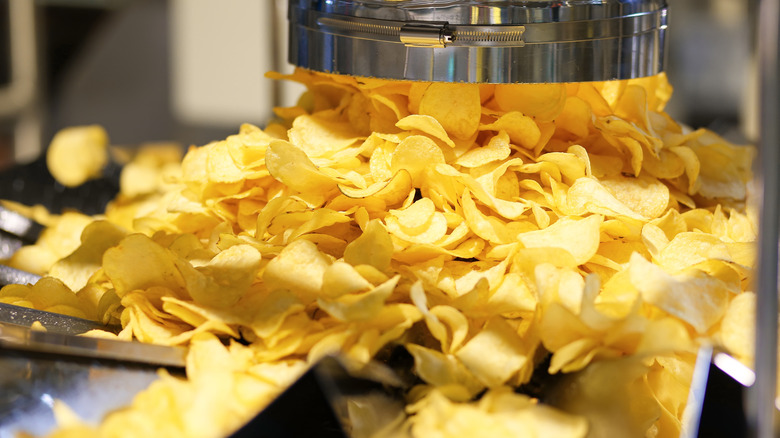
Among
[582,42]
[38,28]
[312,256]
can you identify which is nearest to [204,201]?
[312,256]

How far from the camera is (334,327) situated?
0.37 meters

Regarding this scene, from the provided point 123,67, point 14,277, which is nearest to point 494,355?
point 14,277

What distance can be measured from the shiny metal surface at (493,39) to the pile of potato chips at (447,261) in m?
0.02

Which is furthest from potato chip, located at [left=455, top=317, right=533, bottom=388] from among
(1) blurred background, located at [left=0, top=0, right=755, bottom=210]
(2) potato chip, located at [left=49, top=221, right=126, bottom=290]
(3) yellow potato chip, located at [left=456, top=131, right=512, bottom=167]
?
(1) blurred background, located at [left=0, top=0, right=755, bottom=210]

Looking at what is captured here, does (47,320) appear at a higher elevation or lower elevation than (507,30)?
lower

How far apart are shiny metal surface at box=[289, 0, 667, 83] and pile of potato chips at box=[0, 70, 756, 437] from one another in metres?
0.02

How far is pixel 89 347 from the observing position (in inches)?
13.9

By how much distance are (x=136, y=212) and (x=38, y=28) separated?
187cm

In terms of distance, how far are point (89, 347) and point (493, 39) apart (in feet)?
0.78

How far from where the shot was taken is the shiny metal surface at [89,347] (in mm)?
339

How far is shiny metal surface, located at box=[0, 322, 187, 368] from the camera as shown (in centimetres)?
34

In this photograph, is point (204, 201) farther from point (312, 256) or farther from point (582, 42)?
point (582, 42)

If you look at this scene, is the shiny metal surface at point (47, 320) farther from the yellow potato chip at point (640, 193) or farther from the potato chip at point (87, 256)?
the yellow potato chip at point (640, 193)

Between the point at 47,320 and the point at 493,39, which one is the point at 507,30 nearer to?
the point at 493,39
